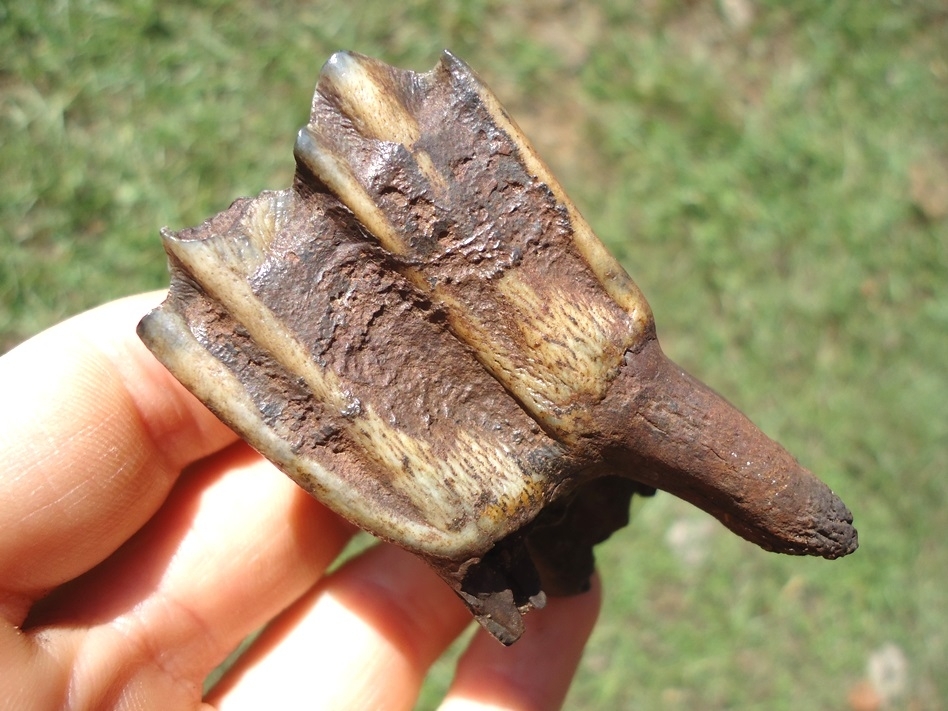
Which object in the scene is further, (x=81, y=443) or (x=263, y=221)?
(x=81, y=443)

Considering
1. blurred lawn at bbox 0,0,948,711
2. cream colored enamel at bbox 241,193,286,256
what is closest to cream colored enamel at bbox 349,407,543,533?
cream colored enamel at bbox 241,193,286,256

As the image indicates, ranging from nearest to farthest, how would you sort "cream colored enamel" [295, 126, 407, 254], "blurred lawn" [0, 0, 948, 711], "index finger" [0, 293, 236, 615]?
"cream colored enamel" [295, 126, 407, 254] → "index finger" [0, 293, 236, 615] → "blurred lawn" [0, 0, 948, 711]

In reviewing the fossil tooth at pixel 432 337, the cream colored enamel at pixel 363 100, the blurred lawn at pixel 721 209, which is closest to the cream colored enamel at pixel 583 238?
the fossil tooth at pixel 432 337

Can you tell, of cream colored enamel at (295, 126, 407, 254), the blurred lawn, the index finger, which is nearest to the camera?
cream colored enamel at (295, 126, 407, 254)

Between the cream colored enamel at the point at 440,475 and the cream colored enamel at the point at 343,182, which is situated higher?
the cream colored enamel at the point at 343,182

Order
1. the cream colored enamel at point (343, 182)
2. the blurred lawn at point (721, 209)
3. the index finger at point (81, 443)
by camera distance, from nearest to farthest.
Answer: the cream colored enamel at point (343, 182) < the index finger at point (81, 443) < the blurred lawn at point (721, 209)

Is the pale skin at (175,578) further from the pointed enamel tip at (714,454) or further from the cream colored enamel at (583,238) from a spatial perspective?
the cream colored enamel at (583,238)

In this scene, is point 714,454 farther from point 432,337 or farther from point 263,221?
point 263,221

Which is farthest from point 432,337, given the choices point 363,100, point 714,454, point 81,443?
point 81,443

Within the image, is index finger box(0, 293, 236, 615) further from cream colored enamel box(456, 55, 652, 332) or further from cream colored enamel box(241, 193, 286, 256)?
cream colored enamel box(456, 55, 652, 332)
